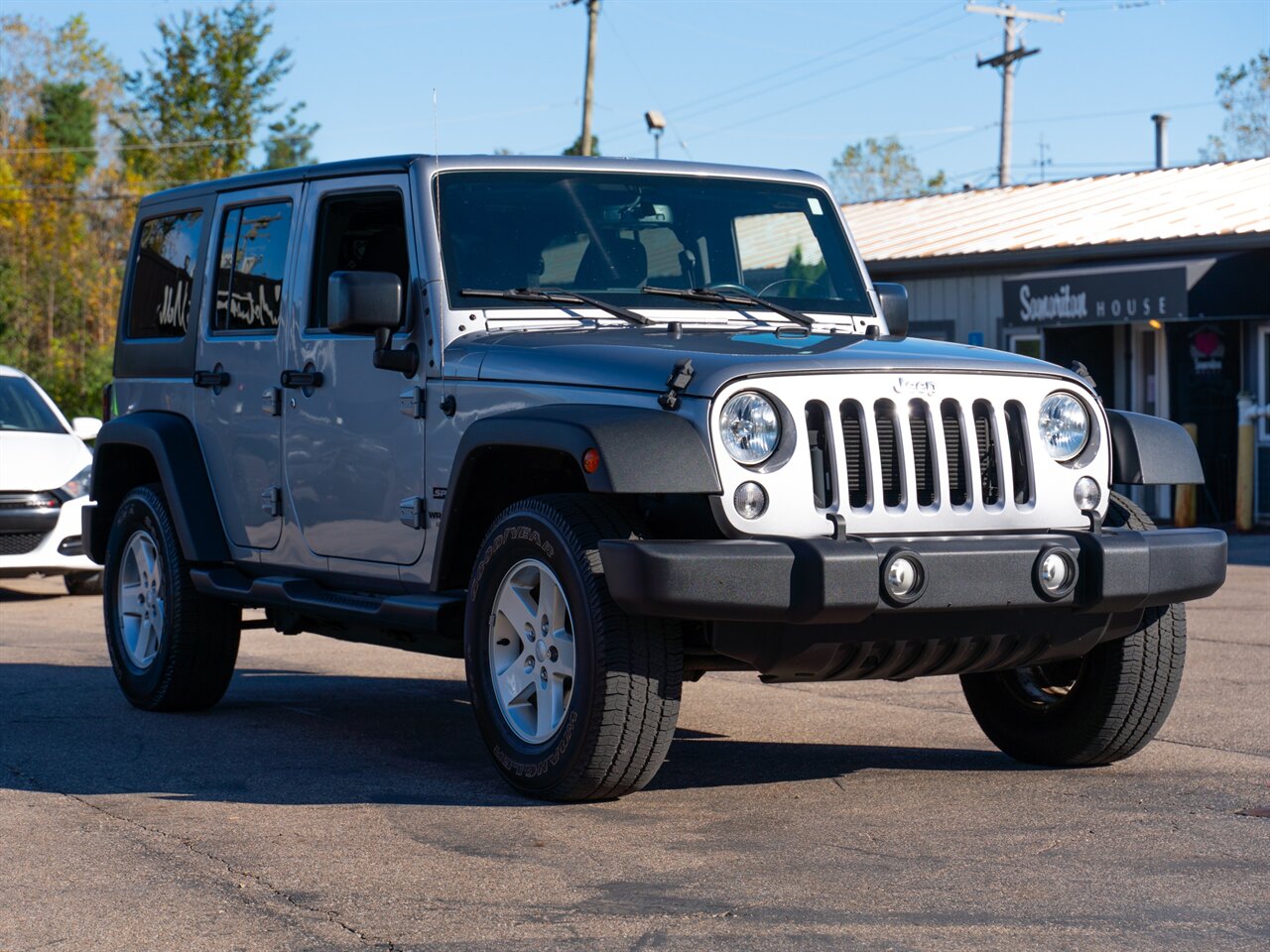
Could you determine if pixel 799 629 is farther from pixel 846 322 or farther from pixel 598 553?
pixel 846 322

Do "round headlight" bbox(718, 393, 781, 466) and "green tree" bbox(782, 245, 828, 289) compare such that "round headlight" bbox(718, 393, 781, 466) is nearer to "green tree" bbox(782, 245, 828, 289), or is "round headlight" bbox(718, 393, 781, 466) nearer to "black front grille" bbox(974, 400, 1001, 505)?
"black front grille" bbox(974, 400, 1001, 505)

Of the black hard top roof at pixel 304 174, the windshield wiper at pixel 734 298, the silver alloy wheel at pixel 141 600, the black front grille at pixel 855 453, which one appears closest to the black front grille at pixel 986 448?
the black front grille at pixel 855 453

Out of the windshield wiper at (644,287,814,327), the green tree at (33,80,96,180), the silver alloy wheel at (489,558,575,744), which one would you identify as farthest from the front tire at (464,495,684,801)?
the green tree at (33,80,96,180)

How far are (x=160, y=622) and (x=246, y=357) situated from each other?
1268 mm

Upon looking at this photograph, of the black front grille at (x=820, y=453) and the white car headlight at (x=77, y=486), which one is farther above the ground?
the black front grille at (x=820, y=453)

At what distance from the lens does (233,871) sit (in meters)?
4.89

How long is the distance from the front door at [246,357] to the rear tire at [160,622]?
1.05 ft

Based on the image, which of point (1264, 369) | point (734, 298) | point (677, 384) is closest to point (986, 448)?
point (677, 384)

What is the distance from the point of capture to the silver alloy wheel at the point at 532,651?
5.61 metres

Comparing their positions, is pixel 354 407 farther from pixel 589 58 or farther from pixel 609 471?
pixel 589 58

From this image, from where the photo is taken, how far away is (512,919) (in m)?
4.36

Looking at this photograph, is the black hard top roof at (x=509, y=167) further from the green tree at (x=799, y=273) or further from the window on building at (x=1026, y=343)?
the window on building at (x=1026, y=343)

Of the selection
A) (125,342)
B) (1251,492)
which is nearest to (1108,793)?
(125,342)

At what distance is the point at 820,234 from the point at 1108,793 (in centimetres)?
260
